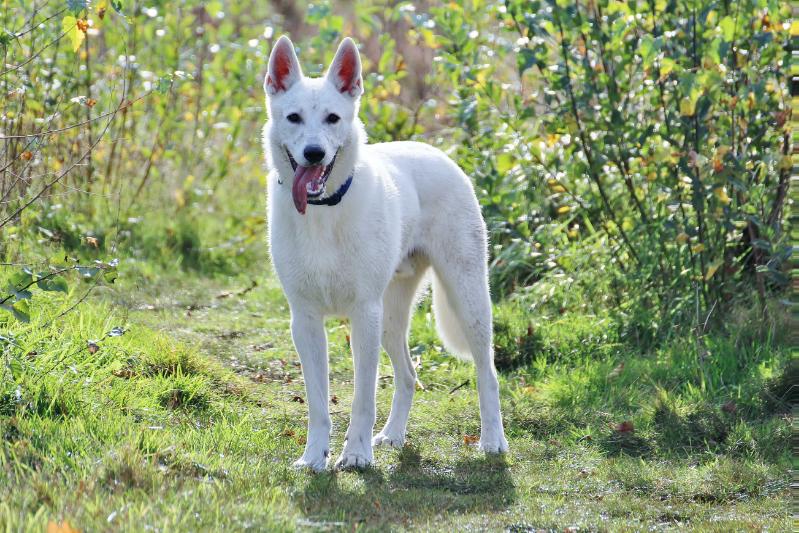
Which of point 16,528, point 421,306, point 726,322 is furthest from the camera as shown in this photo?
point 421,306

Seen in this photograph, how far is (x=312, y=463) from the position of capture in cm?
437

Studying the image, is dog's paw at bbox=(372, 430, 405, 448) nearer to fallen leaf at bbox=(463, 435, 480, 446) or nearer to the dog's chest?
fallen leaf at bbox=(463, 435, 480, 446)

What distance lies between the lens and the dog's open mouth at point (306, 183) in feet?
14.0

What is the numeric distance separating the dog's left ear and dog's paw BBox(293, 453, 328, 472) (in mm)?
1581

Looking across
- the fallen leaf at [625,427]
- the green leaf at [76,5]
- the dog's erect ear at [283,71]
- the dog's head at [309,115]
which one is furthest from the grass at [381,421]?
the dog's erect ear at [283,71]

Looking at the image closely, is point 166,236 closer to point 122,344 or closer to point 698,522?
point 122,344

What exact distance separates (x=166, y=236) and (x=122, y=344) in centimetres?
299

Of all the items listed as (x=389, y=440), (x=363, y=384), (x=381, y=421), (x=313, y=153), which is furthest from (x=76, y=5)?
(x=381, y=421)

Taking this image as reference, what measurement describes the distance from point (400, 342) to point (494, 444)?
74 cm

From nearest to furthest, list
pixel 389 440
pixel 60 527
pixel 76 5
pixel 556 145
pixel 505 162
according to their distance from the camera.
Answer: pixel 60 527 → pixel 76 5 → pixel 389 440 → pixel 505 162 → pixel 556 145

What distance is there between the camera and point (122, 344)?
5383 mm

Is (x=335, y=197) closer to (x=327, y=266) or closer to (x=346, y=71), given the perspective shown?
(x=327, y=266)

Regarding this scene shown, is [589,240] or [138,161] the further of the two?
[138,161]

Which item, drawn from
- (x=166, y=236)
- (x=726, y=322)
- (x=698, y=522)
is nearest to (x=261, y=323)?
(x=166, y=236)
